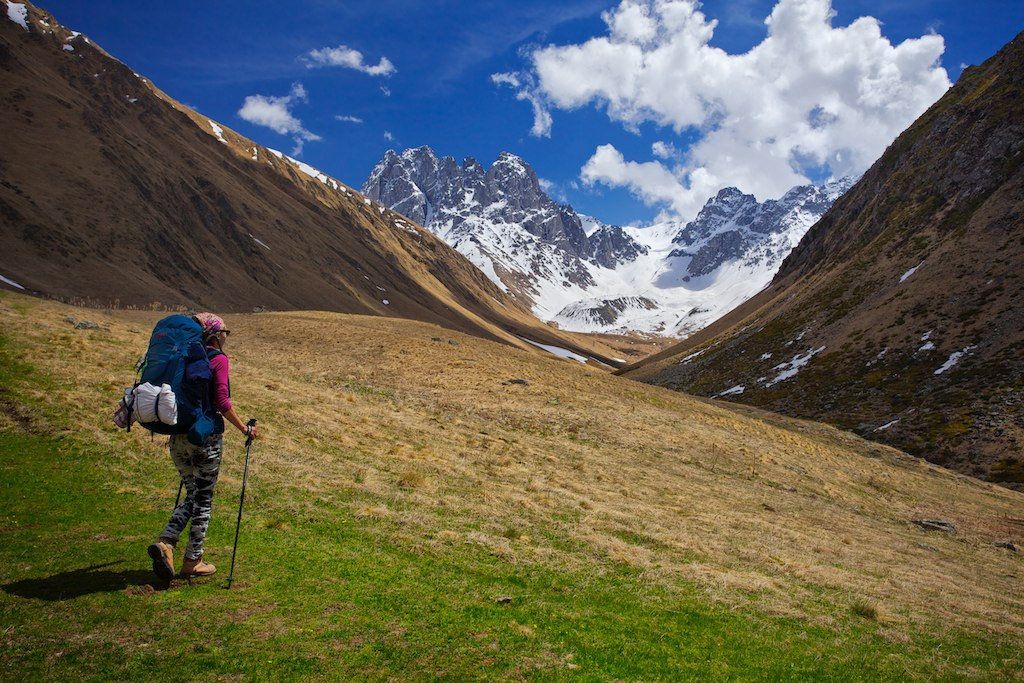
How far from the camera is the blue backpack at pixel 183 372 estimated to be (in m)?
8.70

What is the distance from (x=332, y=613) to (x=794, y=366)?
285 ft

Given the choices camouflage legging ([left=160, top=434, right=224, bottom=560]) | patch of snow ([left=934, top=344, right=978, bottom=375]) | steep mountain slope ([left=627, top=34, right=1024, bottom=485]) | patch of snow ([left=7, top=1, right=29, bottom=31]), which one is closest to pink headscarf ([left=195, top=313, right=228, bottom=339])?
camouflage legging ([left=160, top=434, right=224, bottom=560])

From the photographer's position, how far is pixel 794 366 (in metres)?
82.5

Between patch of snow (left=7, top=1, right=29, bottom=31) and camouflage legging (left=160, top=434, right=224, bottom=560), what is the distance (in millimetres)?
210203

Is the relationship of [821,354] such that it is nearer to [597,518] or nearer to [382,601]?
[597,518]

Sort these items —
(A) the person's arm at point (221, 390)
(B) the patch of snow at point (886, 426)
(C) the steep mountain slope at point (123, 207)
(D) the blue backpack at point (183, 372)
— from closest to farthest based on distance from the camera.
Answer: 1. (D) the blue backpack at point (183, 372)
2. (A) the person's arm at point (221, 390)
3. (B) the patch of snow at point (886, 426)
4. (C) the steep mountain slope at point (123, 207)

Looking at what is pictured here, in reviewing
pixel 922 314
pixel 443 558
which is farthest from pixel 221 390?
pixel 922 314

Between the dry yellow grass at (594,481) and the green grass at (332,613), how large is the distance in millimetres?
1095

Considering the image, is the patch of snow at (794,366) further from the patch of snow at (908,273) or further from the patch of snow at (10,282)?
the patch of snow at (10,282)

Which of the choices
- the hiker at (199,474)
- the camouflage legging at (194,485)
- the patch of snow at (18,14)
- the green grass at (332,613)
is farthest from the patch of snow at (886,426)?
the patch of snow at (18,14)

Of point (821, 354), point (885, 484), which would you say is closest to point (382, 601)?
point (885, 484)

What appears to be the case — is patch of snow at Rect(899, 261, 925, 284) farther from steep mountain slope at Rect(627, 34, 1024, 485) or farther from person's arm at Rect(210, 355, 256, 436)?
person's arm at Rect(210, 355, 256, 436)

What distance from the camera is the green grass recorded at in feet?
23.1

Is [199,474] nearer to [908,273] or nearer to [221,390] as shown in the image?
[221,390]
